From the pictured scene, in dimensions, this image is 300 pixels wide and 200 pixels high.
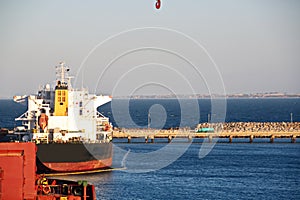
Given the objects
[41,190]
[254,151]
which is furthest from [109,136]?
[41,190]

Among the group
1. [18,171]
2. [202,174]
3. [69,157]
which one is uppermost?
[18,171]

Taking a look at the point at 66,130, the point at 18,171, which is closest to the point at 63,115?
the point at 66,130

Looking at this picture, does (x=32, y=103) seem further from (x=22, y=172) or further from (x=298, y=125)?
(x=298, y=125)

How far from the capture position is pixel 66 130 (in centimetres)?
6794

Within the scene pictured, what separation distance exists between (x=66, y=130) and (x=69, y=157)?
3.06m

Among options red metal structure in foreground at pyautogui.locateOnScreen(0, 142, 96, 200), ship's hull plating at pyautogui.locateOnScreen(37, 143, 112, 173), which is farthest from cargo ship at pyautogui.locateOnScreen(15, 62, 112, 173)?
red metal structure in foreground at pyautogui.locateOnScreen(0, 142, 96, 200)

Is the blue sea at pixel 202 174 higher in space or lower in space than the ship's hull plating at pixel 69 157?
lower

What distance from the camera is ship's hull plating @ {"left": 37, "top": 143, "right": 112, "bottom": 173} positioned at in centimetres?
6450

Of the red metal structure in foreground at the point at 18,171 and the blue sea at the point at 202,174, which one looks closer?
the red metal structure in foreground at the point at 18,171

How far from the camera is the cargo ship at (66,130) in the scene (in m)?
65.2

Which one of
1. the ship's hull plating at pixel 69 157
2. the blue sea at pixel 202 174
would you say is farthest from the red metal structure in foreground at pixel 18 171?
the ship's hull plating at pixel 69 157

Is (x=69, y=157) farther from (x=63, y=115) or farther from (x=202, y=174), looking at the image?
(x=202, y=174)

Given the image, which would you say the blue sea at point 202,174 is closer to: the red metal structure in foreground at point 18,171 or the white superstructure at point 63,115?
the white superstructure at point 63,115

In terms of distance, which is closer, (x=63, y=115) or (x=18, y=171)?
(x=18, y=171)
